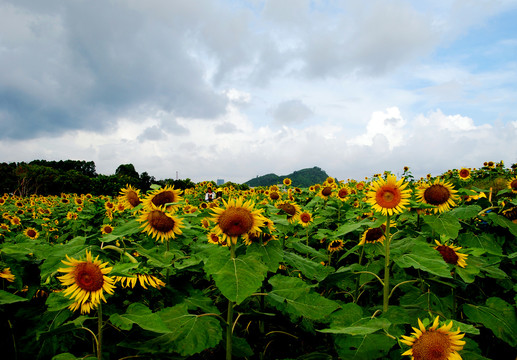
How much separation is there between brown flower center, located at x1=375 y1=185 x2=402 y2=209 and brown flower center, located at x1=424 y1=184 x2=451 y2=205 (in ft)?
2.34

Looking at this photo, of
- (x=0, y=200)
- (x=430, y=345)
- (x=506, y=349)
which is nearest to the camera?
(x=430, y=345)

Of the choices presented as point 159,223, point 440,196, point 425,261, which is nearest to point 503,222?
point 440,196

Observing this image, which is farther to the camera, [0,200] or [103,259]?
[0,200]

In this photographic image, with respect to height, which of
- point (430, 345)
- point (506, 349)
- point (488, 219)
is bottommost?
point (506, 349)

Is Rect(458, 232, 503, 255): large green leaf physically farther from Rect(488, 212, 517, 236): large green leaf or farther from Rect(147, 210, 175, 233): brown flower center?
Rect(147, 210, 175, 233): brown flower center

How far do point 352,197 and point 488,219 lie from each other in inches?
154

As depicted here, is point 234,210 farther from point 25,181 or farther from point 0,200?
point 25,181

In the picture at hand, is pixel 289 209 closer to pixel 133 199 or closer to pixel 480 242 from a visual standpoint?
pixel 133 199

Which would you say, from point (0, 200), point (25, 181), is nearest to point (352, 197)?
point (0, 200)

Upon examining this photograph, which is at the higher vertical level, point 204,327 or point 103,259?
point 103,259

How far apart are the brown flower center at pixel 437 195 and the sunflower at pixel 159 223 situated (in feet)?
7.72

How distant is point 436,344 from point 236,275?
43.3 inches

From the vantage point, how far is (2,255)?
236 cm

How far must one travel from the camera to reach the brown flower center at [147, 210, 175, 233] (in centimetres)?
256
